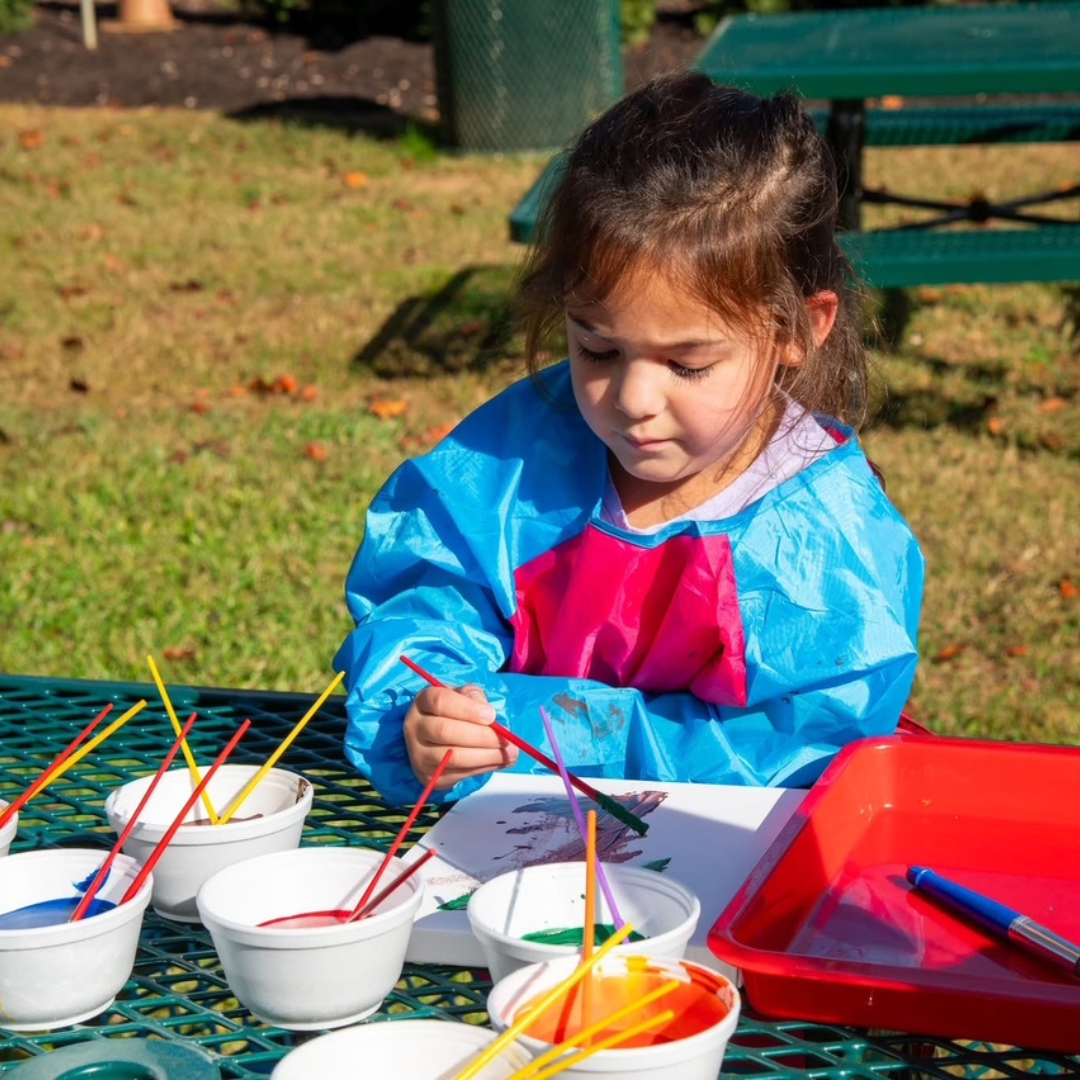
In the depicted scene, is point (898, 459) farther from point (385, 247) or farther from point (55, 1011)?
point (55, 1011)

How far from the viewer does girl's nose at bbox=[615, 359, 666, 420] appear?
1817 millimetres

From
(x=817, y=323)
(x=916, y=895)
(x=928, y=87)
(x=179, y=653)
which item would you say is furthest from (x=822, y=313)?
(x=928, y=87)

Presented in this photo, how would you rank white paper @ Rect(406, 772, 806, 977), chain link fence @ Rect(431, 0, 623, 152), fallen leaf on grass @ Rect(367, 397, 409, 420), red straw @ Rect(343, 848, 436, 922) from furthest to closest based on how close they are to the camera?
chain link fence @ Rect(431, 0, 623, 152), fallen leaf on grass @ Rect(367, 397, 409, 420), white paper @ Rect(406, 772, 806, 977), red straw @ Rect(343, 848, 436, 922)

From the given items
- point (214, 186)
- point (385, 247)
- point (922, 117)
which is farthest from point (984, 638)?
point (214, 186)

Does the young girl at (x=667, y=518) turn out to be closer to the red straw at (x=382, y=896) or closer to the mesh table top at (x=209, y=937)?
the mesh table top at (x=209, y=937)

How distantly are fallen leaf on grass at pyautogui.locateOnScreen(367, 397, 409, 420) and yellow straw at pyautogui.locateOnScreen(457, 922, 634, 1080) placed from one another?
171 inches

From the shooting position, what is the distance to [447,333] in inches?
247

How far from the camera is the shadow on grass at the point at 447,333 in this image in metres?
5.90

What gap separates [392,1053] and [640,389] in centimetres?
94

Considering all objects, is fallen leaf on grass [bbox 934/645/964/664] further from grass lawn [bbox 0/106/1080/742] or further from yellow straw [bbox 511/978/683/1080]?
yellow straw [bbox 511/978/683/1080]

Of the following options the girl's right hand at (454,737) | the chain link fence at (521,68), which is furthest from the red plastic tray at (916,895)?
the chain link fence at (521,68)

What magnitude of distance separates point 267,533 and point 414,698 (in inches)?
104

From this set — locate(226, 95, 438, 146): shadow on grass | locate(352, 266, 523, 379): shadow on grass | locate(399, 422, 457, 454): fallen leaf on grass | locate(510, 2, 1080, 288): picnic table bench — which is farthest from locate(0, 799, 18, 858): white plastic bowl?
locate(226, 95, 438, 146): shadow on grass

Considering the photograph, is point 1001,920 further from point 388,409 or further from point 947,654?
point 388,409
